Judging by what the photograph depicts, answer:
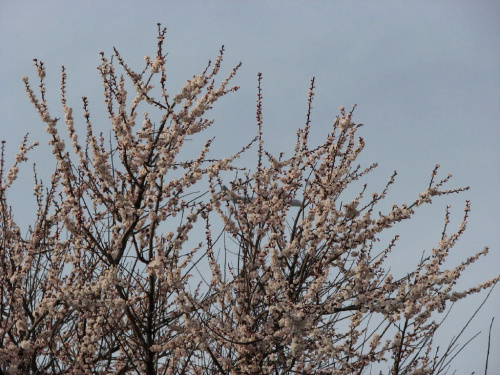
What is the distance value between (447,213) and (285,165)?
1877mm

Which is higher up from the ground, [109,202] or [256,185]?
[256,185]

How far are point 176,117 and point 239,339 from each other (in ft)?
7.91

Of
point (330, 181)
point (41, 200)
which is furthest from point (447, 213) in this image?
point (41, 200)

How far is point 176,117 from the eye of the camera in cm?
603

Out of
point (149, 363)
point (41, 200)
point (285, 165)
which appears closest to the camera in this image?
point (149, 363)

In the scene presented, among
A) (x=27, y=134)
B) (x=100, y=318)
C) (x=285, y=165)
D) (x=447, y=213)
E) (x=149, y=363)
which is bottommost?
(x=149, y=363)

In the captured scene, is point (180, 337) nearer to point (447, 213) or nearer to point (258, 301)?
point (258, 301)

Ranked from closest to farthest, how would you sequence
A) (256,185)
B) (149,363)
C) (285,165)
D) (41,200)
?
(149,363) < (285,165) < (256,185) < (41,200)

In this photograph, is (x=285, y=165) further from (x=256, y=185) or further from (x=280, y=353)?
(x=280, y=353)

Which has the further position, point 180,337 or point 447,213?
point 447,213

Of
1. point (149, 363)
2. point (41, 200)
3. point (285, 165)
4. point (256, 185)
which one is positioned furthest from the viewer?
point (41, 200)

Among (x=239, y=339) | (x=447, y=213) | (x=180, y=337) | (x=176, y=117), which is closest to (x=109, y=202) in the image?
(x=176, y=117)

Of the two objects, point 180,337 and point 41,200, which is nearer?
point 180,337

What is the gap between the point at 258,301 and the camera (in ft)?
21.8
